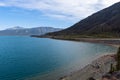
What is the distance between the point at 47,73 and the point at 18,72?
29.4 feet

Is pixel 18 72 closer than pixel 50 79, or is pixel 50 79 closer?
pixel 50 79

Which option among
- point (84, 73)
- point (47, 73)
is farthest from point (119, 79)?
point (47, 73)

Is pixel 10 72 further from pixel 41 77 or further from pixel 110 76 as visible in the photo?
pixel 110 76

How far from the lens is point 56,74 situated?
56.9 m

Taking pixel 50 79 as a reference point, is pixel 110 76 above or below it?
above

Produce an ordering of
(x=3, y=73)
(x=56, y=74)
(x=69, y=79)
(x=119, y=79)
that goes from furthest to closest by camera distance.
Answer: (x=3, y=73)
(x=56, y=74)
(x=69, y=79)
(x=119, y=79)

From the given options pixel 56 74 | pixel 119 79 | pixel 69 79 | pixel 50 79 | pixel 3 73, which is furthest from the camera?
pixel 3 73

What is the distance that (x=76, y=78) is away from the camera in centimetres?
4844

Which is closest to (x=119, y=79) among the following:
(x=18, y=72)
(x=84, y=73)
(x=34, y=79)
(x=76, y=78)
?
(x=76, y=78)

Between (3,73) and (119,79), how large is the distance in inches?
1574

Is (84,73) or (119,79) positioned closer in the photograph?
(119,79)

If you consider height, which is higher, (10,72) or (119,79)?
(119,79)

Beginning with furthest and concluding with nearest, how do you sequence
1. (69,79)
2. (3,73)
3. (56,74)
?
(3,73) → (56,74) → (69,79)

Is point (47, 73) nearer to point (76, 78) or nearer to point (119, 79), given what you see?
point (76, 78)
